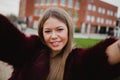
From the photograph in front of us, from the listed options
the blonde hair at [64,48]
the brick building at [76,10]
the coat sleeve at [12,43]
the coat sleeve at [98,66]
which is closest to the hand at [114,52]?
the coat sleeve at [98,66]

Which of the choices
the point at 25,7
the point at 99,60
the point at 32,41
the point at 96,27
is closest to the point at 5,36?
the point at 32,41

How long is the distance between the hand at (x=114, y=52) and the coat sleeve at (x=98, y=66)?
26mm

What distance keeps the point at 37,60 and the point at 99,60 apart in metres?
0.56

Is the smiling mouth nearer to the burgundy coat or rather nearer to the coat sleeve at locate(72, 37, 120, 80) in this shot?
the burgundy coat

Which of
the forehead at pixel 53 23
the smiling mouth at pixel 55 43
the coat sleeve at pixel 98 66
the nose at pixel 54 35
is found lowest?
the coat sleeve at pixel 98 66

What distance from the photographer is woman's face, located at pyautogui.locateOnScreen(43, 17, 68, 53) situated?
2594mm

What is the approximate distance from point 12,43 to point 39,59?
0.33 m

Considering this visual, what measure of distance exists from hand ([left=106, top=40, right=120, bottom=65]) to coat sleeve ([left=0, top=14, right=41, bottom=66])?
75 centimetres

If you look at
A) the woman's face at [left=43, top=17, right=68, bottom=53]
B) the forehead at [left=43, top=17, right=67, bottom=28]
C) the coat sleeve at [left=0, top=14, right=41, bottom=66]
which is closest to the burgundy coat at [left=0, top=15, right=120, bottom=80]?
the coat sleeve at [left=0, top=14, right=41, bottom=66]

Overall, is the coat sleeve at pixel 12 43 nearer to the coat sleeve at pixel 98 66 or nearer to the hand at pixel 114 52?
the coat sleeve at pixel 98 66

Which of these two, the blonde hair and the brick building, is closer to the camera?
the blonde hair

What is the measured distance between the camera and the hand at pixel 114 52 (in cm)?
230

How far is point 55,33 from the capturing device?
259cm

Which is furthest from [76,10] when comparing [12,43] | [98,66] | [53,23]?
[98,66]
